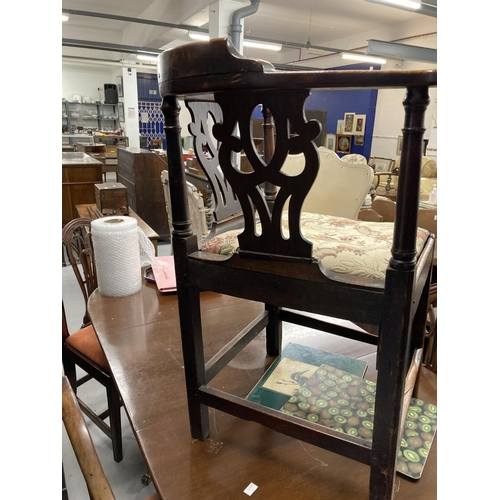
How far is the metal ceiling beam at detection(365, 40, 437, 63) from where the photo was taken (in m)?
6.32

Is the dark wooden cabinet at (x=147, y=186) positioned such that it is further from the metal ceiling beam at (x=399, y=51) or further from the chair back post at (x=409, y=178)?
the chair back post at (x=409, y=178)

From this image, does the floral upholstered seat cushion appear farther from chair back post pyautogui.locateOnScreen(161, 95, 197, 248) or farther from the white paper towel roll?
the white paper towel roll

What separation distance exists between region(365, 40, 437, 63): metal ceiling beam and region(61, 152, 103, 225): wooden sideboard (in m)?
4.76

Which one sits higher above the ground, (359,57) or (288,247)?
(359,57)

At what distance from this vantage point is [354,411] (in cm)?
102

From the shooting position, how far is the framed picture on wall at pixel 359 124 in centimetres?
962

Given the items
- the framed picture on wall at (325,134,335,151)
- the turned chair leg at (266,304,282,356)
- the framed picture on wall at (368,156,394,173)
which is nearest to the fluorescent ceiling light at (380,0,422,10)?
the framed picture on wall at (368,156,394,173)

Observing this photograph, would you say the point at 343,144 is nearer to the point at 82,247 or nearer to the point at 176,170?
the point at 82,247

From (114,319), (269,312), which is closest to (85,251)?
(114,319)

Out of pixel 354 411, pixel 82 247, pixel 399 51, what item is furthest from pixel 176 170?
pixel 399 51

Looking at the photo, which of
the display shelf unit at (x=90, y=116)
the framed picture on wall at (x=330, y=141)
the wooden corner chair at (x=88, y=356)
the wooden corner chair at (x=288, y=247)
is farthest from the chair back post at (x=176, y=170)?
the display shelf unit at (x=90, y=116)

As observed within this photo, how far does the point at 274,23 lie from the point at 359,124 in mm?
3181

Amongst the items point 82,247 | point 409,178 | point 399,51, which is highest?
point 399,51

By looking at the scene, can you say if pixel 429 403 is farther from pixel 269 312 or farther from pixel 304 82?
pixel 304 82
